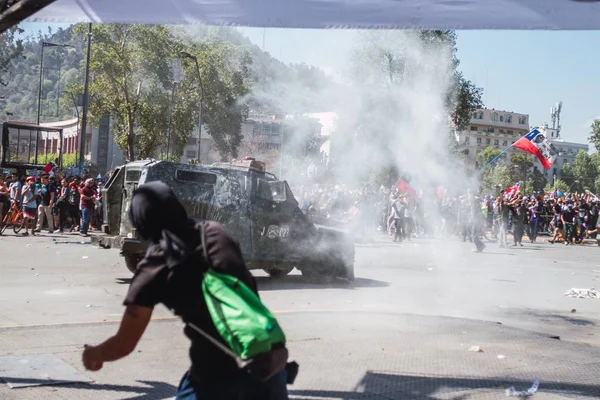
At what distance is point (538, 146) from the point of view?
2514cm

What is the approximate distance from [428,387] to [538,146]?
20.8 m

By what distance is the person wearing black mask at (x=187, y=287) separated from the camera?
9.53 feet

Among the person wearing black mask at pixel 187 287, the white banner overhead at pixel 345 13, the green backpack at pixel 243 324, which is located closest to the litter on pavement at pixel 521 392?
the white banner overhead at pixel 345 13

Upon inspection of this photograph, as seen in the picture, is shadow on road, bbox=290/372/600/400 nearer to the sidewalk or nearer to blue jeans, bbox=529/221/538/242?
the sidewalk

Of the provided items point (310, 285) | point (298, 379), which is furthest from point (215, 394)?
point (310, 285)

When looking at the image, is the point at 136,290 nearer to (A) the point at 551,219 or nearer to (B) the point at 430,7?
(B) the point at 430,7

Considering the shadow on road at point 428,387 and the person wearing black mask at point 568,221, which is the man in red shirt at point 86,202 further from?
the person wearing black mask at point 568,221

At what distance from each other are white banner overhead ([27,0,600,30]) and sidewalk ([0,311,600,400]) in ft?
9.75

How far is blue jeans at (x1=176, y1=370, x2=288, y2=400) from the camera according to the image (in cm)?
290

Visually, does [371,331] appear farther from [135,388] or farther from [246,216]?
[246,216]

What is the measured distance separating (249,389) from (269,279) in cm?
1040

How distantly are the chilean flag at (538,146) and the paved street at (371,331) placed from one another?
9574 millimetres

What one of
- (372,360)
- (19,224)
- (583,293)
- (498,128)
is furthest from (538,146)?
(498,128)

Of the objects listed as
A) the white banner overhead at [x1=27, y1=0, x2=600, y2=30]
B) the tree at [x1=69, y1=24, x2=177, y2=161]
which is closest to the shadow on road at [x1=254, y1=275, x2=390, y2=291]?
the white banner overhead at [x1=27, y1=0, x2=600, y2=30]
